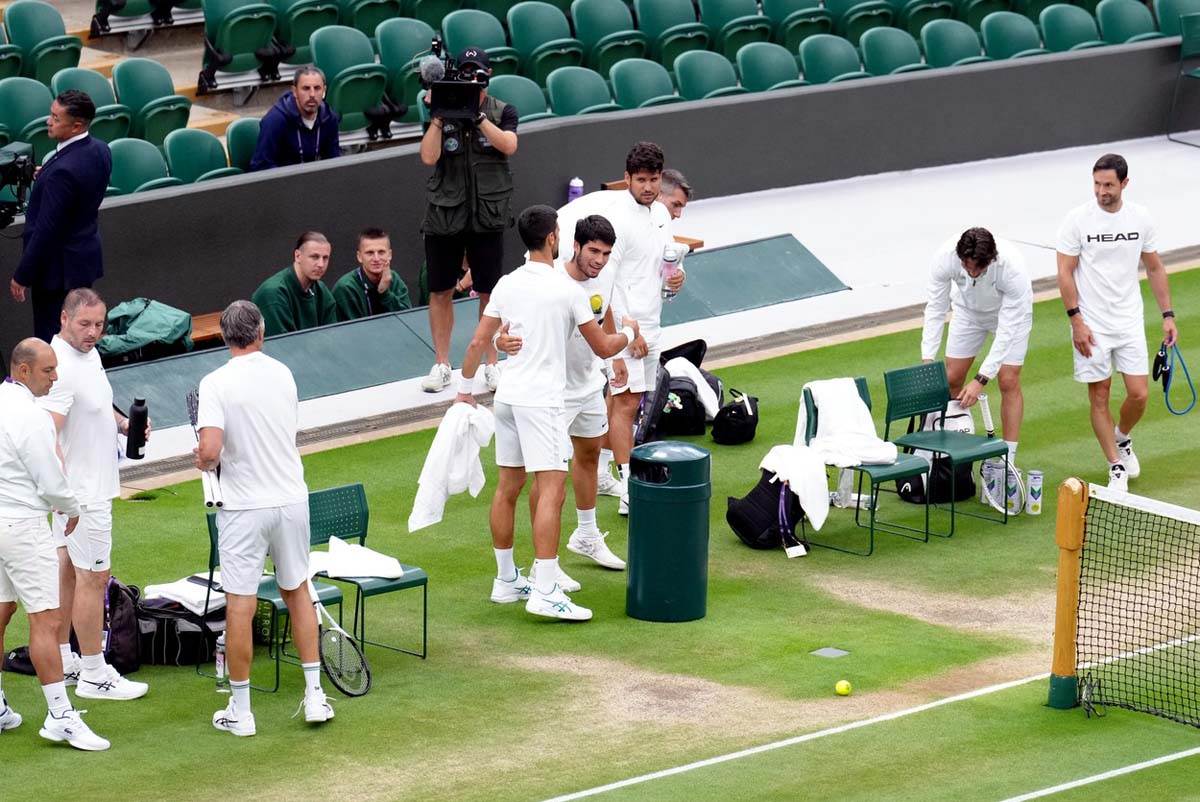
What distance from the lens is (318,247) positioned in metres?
14.4

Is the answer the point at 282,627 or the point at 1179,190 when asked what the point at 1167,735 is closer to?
the point at 282,627

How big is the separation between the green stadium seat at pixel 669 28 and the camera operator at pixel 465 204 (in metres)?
6.26

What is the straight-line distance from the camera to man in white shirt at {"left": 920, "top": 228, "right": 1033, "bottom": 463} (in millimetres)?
12898

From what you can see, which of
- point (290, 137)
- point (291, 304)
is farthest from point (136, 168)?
point (291, 304)

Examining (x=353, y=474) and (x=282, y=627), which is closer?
(x=282, y=627)

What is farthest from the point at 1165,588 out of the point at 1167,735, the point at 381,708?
the point at 381,708

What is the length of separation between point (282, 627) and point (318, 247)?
421 cm

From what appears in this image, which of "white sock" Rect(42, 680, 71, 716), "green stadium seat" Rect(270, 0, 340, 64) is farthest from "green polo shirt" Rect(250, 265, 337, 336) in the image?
"white sock" Rect(42, 680, 71, 716)

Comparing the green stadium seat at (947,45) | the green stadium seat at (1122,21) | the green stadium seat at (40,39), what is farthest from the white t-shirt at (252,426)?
the green stadium seat at (1122,21)

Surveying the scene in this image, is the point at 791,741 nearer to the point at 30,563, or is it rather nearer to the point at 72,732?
the point at 72,732

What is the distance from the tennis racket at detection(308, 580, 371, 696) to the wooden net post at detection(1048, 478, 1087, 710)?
345 centimetres

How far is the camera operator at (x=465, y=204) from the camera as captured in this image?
15039 mm

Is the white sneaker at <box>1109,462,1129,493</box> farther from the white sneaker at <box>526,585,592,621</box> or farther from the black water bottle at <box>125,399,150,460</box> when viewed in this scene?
the black water bottle at <box>125,399,150,460</box>

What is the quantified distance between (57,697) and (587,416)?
11.8ft
